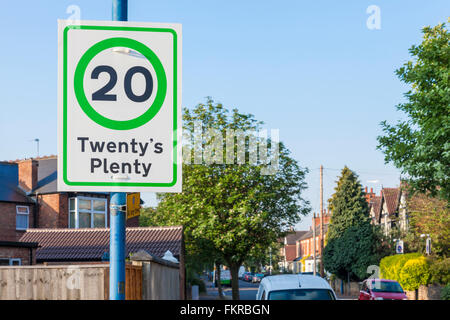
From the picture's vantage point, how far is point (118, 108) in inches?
110

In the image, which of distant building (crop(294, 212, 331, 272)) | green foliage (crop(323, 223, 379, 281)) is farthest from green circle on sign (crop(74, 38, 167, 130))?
distant building (crop(294, 212, 331, 272))

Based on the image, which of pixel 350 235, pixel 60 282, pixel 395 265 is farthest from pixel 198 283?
pixel 60 282

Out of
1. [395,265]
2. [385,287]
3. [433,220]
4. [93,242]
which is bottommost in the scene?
[395,265]

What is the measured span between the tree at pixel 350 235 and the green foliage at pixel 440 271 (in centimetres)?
1526

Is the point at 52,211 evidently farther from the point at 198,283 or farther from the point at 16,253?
the point at 16,253

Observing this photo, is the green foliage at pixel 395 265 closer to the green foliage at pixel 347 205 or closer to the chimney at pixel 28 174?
the green foliage at pixel 347 205

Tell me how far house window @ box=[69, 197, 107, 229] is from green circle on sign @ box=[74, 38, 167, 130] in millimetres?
40149

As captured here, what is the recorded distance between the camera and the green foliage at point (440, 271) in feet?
121

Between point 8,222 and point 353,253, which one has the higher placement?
point 8,222

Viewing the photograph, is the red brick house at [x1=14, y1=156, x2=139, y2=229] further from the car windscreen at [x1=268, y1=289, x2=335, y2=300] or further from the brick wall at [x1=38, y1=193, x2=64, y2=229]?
the car windscreen at [x1=268, y1=289, x2=335, y2=300]

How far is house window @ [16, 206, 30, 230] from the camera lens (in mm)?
41000

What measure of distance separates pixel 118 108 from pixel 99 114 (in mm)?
92

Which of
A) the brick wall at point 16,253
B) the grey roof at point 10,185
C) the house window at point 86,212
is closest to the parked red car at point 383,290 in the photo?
the brick wall at point 16,253
